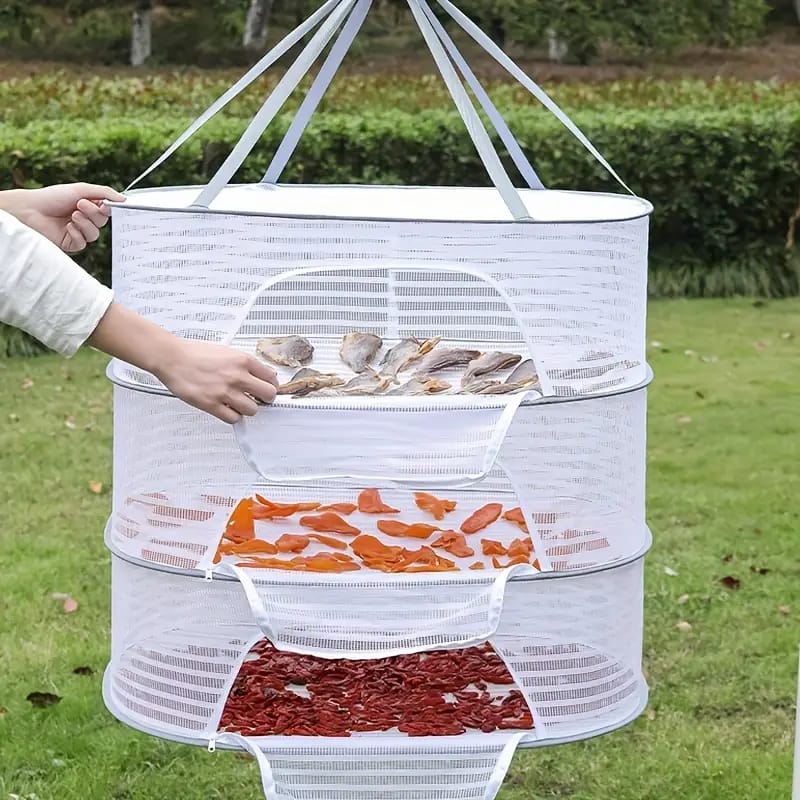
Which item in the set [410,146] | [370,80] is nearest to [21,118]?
[410,146]

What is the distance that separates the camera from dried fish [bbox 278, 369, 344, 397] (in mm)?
2354

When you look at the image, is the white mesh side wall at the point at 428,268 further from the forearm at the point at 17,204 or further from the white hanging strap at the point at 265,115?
the forearm at the point at 17,204

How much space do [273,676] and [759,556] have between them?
2.31 metres

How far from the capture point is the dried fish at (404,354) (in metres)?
2.51

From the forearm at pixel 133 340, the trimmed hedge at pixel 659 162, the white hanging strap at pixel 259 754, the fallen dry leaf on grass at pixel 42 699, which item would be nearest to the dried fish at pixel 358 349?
the forearm at pixel 133 340

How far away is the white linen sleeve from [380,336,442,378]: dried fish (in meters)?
0.64

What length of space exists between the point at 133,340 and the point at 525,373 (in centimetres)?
70

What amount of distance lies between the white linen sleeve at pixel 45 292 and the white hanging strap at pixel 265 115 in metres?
0.39

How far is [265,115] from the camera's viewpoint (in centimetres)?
240

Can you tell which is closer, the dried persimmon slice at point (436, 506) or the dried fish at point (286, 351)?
the dried fish at point (286, 351)

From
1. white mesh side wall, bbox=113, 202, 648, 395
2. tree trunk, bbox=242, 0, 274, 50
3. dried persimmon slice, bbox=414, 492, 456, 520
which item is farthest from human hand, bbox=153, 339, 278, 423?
tree trunk, bbox=242, 0, 274, 50

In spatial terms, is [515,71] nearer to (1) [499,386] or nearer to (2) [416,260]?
(2) [416,260]

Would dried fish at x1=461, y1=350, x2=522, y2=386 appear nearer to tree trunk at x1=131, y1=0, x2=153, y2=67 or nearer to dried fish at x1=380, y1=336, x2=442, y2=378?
dried fish at x1=380, y1=336, x2=442, y2=378

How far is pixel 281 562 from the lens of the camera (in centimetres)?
242
